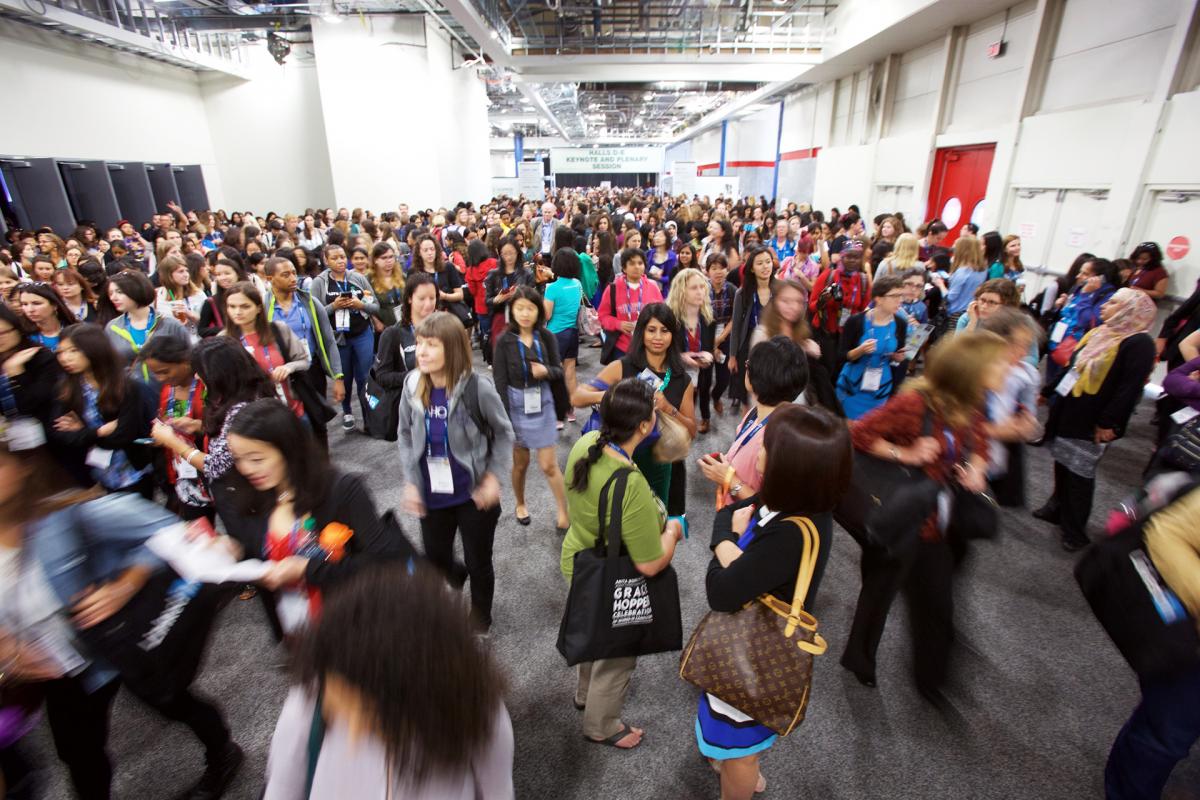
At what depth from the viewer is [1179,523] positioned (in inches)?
59.6

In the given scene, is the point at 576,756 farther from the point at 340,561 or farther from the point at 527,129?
the point at 527,129

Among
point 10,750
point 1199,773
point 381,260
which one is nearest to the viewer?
point 10,750

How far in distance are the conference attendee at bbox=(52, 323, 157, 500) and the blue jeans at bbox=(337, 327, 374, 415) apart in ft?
7.15

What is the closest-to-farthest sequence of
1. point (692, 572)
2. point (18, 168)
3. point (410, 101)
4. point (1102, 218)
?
point (692, 572) → point (1102, 218) → point (18, 168) → point (410, 101)

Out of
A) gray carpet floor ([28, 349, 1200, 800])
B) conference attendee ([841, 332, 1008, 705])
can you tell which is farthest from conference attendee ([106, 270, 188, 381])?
conference attendee ([841, 332, 1008, 705])

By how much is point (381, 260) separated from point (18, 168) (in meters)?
8.98

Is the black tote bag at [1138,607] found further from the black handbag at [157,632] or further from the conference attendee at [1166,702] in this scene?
the black handbag at [157,632]

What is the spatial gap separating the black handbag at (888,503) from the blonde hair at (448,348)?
1.63 meters

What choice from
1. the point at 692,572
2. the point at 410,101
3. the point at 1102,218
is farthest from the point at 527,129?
the point at 692,572

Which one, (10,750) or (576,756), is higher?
(10,750)

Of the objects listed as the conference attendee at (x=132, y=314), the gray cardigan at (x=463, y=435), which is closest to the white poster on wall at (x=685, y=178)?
the conference attendee at (x=132, y=314)

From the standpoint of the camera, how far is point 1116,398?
3121 mm

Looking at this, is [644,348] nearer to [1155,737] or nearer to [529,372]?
[529,372]

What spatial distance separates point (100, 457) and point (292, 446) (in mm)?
1860
